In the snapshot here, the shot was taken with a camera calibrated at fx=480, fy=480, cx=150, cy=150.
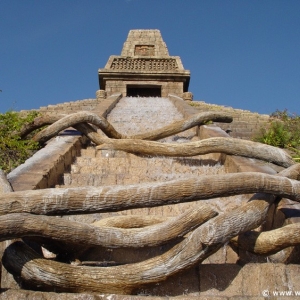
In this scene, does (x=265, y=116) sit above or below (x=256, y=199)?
above

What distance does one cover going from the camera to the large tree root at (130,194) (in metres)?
3.65

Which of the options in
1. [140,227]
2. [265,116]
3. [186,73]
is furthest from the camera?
[186,73]

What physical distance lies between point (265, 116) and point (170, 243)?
41.2ft

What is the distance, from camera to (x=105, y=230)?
3650mm

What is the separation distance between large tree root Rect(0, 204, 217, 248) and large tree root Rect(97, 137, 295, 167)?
8.19 ft

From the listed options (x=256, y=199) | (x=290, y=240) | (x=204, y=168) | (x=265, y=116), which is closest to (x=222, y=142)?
(x=204, y=168)

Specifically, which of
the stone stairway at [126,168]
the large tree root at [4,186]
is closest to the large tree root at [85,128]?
the stone stairway at [126,168]

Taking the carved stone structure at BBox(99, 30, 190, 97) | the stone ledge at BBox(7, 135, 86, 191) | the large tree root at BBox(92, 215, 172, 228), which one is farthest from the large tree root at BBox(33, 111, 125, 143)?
the carved stone structure at BBox(99, 30, 190, 97)

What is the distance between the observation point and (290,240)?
12.5ft

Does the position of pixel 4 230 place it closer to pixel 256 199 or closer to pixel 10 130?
pixel 256 199

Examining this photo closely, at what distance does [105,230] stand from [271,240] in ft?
4.35

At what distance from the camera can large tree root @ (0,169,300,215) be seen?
3.65m

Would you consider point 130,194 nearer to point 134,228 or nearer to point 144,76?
point 134,228

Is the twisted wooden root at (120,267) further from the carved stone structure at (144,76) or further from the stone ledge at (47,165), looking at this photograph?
the carved stone structure at (144,76)
